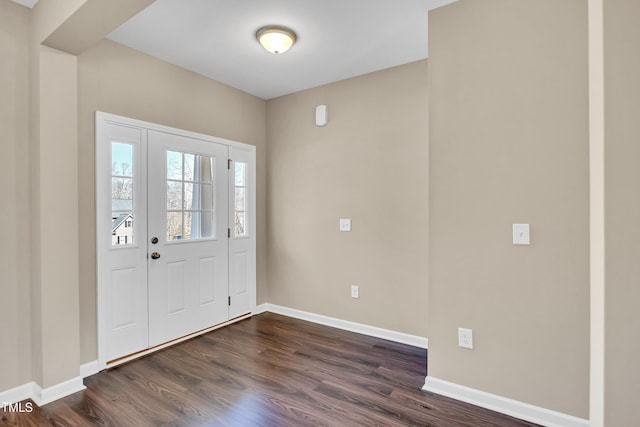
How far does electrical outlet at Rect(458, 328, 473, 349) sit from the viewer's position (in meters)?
2.19

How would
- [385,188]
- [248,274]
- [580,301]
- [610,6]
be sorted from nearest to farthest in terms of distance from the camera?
[610,6], [580,301], [385,188], [248,274]

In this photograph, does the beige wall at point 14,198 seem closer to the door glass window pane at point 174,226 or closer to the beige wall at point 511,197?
the door glass window pane at point 174,226

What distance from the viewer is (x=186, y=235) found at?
3283 millimetres

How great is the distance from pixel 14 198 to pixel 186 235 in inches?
52.7

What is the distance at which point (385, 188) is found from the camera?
10.7ft

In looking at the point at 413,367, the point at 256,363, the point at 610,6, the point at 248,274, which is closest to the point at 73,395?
the point at 256,363

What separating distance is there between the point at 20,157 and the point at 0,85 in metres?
0.47

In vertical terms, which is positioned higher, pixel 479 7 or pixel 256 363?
pixel 479 7

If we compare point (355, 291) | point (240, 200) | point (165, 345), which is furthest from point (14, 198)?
point (355, 291)

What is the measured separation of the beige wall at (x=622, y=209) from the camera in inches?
40.3

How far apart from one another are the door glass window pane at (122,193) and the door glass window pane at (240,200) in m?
1.15

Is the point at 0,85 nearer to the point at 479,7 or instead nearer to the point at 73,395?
the point at 73,395

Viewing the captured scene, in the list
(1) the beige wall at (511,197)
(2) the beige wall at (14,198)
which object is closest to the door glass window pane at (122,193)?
(2) the beige wall at (14,198)

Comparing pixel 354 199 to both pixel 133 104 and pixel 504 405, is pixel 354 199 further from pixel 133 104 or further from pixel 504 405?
pixel 133 104
